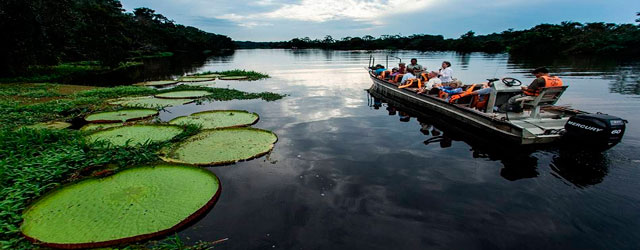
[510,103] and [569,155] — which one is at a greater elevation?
[510,103]

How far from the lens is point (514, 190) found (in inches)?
214

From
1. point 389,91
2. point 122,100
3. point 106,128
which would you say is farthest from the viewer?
point 389,91

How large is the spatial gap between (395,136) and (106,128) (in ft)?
29.1

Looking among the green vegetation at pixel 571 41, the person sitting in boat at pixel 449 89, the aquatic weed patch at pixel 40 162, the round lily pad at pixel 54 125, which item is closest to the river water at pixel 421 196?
the aquatic weed patch at pixel 40 162

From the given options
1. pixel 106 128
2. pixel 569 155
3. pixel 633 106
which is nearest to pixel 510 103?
pixel 569 155

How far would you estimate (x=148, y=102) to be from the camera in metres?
13.2

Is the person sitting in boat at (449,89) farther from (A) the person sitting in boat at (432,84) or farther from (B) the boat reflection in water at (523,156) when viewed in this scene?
(B) the boat reflection in water at (523,156)

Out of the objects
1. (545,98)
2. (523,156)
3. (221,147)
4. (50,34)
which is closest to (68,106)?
(221,147)

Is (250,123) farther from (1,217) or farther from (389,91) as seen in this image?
(389,91)

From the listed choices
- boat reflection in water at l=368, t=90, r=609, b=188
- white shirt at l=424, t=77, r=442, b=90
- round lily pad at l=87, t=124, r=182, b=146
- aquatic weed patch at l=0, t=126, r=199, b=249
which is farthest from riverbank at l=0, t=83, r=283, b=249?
white shirt at l=424, t=77, r=442, b=90

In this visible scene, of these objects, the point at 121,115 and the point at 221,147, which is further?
the point at 121,115

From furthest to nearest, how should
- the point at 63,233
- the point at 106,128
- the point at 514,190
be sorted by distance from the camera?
the point at 106,128, the point at 514,190, the point at 63,233

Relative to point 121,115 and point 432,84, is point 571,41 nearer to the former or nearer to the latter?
point 432,84

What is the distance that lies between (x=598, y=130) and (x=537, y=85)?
2070 mm
